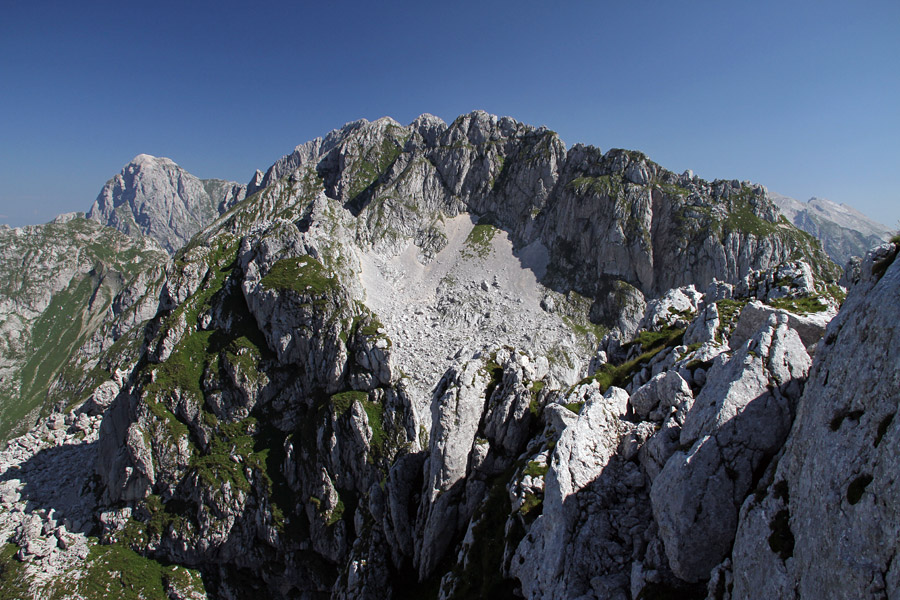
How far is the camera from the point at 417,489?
33.0 meters

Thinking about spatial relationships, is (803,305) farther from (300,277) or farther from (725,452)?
(300,277)

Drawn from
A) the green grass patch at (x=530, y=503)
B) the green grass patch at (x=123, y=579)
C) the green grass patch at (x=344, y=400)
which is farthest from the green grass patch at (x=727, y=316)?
the green grass patch at (x=123, y=579)

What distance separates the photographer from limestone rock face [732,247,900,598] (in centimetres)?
805

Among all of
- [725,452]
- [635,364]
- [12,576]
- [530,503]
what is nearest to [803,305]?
[635,364]

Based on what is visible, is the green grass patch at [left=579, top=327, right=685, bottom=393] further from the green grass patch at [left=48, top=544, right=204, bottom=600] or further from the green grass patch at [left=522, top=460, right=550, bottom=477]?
the green grass patch at [left=48, top=544, right=204, bottom=600]

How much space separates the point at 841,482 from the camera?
898 cm

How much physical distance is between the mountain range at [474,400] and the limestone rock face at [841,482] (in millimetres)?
69

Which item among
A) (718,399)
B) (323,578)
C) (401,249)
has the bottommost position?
(323,578)

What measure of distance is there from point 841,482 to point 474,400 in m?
23.4

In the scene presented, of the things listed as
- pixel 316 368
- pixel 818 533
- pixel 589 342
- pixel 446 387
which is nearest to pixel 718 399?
pixel 818 533

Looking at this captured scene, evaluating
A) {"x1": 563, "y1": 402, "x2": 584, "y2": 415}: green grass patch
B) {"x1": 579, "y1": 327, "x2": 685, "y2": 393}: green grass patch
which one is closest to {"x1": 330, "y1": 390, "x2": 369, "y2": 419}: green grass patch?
{"x1": 579, "y1": 327, "x2": 685, "y2": 393}: green grass patch

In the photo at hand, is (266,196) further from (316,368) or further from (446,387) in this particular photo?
(446,387)

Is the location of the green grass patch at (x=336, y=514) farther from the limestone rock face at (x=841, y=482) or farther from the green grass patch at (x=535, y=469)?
the limestone rock face at (x=841, y=482)

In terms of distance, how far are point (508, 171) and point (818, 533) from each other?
151577 millimetres
